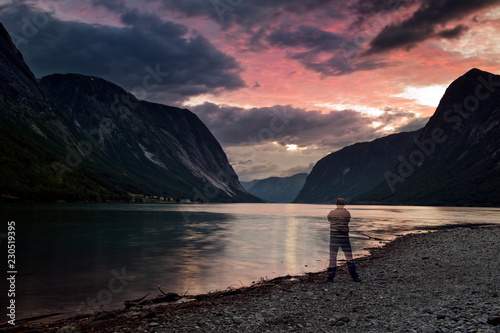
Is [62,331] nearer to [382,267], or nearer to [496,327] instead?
[496,327]

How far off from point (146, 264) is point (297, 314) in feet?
64.3

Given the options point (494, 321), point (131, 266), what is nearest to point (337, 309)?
point (494, 321)

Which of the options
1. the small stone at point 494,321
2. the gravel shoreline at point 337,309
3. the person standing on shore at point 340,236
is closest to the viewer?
the small stone at point 494,321

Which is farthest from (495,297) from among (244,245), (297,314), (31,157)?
(31,157)

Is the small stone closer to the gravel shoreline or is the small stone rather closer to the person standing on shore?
the gravel shoreline

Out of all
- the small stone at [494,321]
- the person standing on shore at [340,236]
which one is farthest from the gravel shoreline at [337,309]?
the person standing on shore at [340,236]

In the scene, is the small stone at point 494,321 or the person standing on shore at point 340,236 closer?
the small stone at point 494,321

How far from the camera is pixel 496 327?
10.6 m

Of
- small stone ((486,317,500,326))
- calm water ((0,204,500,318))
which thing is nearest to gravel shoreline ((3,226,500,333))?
small stone ((486,317,500,326))

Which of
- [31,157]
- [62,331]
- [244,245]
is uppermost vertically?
[31,157]

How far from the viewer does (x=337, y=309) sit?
564 inches

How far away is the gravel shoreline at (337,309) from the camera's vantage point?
1205 centimetres

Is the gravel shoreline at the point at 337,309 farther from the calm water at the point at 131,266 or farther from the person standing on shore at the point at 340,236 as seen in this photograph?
the calm water at the point at 131,266

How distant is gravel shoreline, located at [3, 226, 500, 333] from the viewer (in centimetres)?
1205
